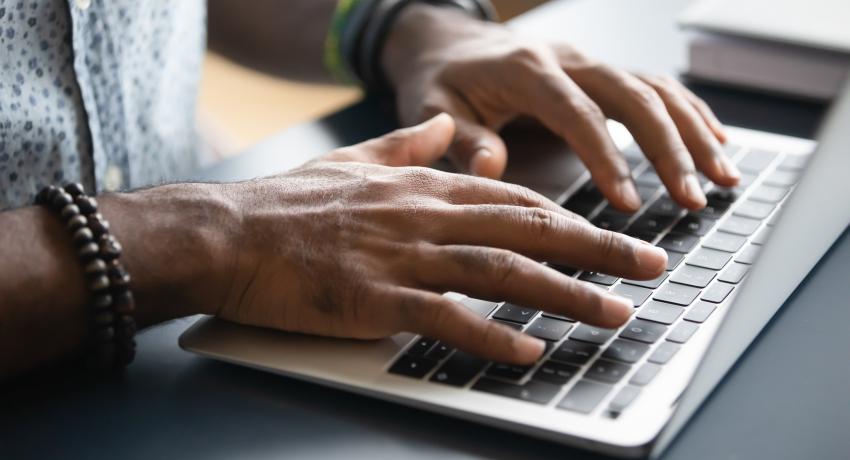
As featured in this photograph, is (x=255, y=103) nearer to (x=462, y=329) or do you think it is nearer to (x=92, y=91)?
(x=92, y=91)

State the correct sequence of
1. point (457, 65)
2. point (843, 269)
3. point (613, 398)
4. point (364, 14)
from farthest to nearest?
point (364, 14)
point (457, 65)
point (843, 269)
point (613, 398)

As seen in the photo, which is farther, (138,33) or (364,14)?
(364,14)

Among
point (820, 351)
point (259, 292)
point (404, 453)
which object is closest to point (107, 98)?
point (259, 292)

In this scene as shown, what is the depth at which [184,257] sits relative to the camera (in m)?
0.62

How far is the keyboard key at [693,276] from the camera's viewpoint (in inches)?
25.4

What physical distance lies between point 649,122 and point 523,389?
33cm

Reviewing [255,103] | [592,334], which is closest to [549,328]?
[592,334]

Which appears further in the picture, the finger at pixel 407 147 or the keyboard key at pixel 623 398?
the finger at pixel 407 147

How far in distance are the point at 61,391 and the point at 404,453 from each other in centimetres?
22

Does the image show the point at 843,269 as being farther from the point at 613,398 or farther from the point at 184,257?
the point at 184,257

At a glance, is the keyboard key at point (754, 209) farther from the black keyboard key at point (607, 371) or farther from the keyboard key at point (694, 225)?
the black keyboard key at point (607, 371)

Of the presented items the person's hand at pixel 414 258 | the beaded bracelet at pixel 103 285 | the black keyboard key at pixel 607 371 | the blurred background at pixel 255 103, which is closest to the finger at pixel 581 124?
the person's hand at pixel 414 258

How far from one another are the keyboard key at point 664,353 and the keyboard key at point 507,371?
70 mm

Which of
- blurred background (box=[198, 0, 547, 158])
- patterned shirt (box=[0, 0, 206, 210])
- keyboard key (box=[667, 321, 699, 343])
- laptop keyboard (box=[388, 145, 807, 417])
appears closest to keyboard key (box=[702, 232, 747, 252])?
laptop keyboard (box=[388, 145, 807, 417])
